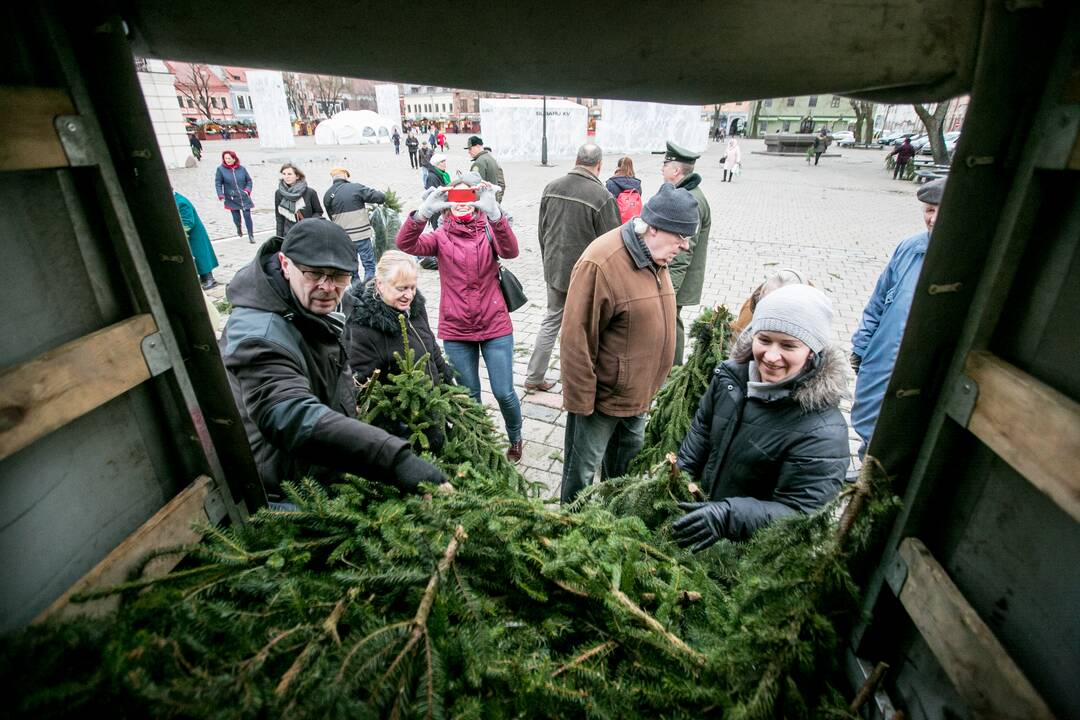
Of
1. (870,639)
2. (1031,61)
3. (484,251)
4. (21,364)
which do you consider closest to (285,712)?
(21,364)

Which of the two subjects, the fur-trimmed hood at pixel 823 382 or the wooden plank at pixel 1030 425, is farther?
the fur-trimmed hood at pixel 823 382

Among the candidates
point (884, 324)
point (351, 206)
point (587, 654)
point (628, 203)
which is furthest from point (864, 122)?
point (587, 654)

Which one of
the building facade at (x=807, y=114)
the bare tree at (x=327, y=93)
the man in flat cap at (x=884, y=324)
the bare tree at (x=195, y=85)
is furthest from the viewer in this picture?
the bare tree at (x=327, y=93)

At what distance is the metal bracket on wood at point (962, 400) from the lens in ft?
3.96

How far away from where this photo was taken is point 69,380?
Answer: 1.17 meters

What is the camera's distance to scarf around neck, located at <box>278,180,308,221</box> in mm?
7727

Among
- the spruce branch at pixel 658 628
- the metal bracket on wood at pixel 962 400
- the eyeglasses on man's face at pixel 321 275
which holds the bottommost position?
the spruce branch at pixel 658 628

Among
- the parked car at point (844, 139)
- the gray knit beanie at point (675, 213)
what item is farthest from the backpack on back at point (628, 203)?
the parked car at point (844, 139)

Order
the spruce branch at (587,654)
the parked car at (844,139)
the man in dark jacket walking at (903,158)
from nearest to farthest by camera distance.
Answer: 1. the spruce branch at (587,654)
2. the man in dark jacket walking at (903,158)
3. the parked car at (844,139)

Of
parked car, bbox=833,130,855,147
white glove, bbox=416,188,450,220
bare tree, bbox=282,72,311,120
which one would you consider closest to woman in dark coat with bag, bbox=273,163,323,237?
white glove, bbox=416,188,450,220

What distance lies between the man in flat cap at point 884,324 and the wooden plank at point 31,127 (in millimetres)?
3920

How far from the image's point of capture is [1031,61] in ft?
3.54

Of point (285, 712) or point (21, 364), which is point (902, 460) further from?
point (21, 364)

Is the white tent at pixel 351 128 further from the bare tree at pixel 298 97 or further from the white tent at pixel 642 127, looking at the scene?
the bare tree at pixel 298 97
